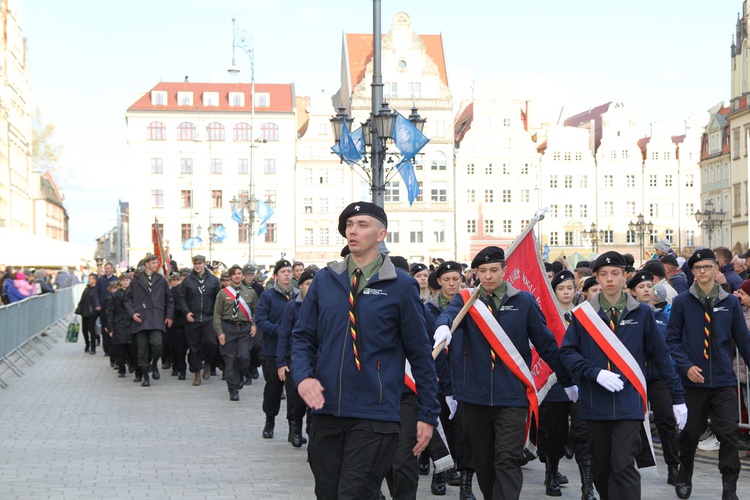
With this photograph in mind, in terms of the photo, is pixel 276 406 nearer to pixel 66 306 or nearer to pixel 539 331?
pixel 539 331

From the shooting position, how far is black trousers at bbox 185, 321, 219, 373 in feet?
60.3

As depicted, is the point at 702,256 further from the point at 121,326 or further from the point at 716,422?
the point at 121,326

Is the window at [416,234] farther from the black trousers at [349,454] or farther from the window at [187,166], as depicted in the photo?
the black trousers at [349,454]

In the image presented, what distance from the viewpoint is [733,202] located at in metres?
72.9

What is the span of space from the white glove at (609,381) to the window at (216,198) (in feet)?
262

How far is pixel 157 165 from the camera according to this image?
8575 centimetres

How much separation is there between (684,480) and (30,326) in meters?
19.2

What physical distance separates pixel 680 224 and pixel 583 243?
8144 millimetres

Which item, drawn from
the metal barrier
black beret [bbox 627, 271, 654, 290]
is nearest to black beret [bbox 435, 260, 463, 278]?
black beret [bbox 627, 271, 654, 290]

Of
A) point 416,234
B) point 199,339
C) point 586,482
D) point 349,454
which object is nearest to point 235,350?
point 199,339

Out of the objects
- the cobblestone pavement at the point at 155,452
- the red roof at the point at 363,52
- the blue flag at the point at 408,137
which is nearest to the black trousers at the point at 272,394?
the cobblestone pavement at the point at 155,452

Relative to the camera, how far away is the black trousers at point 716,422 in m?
8.43

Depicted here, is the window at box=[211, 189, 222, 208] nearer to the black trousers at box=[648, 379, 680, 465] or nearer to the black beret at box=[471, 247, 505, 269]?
the black trousers at box=[648, 379, 680, 465]

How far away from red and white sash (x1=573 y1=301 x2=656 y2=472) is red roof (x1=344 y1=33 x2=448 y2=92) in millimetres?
76766
